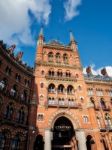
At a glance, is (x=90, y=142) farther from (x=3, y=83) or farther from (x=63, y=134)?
(x=3, y=83)

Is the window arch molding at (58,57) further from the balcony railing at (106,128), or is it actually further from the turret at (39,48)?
the balcony railing at (106,128)

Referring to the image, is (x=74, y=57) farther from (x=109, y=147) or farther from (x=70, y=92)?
(x=109, y=147)

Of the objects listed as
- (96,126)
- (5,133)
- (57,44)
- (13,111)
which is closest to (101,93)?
(96,126)

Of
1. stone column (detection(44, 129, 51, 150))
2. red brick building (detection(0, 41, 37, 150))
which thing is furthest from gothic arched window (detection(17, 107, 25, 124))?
stone column (detection(44, 129, 51, 150))

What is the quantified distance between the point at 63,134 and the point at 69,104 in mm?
8787

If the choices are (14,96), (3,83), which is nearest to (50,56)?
(14,96)

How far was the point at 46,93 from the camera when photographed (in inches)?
1618

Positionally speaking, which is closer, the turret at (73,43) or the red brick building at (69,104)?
the red brick building at (69,104)

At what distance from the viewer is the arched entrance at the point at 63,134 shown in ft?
128

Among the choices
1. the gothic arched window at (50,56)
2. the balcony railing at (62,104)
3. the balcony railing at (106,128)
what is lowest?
the balcony railing at (106,128)

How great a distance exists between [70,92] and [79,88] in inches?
120

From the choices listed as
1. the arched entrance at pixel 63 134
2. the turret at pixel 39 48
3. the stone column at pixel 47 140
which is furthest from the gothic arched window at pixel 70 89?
the stone column at pixel 47 140

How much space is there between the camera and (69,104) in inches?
1609

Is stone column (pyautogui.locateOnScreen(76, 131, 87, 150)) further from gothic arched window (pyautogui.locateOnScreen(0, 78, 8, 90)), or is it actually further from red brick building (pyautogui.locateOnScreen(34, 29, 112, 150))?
gothic arched window (pyautogui.locateOnScreen(0, 78, 8, 90))
